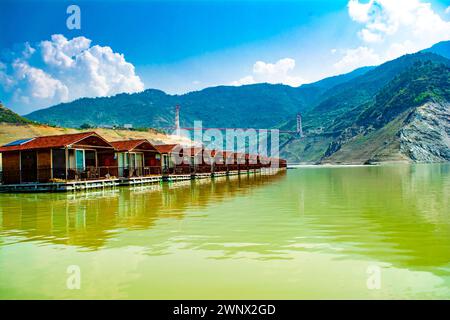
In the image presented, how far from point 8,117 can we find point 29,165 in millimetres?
48321

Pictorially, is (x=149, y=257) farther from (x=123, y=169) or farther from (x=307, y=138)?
(x=307, y=138)

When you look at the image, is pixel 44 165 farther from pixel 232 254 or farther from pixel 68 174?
pixel 232 254

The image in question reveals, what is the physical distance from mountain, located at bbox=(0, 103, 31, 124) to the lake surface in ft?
203

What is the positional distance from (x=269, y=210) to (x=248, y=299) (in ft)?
34.4

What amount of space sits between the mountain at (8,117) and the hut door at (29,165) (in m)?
44.0

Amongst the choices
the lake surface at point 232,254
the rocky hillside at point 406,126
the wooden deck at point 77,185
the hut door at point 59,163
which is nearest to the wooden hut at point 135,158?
the wooden deck at point 77,185

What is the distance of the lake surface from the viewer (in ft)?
21.3

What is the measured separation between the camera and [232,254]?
873cm

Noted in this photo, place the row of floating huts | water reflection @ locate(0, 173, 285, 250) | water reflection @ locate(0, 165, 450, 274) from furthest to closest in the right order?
the row of floating huts
water reflection @ locate(0, 173, 285, 250)
water reflection @ locate(0, 165, 450, 274)

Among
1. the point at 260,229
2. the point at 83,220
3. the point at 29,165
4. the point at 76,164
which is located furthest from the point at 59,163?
the point at 260,229

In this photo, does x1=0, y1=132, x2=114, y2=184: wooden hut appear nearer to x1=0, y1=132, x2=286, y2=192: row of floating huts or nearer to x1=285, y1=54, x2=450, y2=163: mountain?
x1=0, y1=132, x2=286, y2=192: row of floating huts

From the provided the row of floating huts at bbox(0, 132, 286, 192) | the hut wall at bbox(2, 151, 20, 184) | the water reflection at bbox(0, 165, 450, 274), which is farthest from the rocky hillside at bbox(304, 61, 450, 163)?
the water reflection at bbox(0, 165, 450, 274)

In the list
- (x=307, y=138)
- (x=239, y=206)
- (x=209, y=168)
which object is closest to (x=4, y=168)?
(x=239, y=206)

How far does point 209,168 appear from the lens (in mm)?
54344
